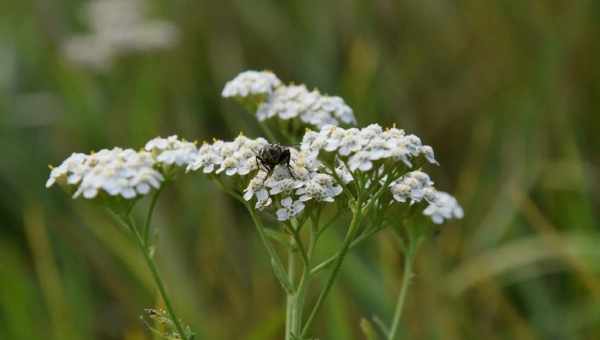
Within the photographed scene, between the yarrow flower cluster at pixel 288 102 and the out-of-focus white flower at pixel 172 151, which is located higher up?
the yarrow flower cluster at pixel 288 102

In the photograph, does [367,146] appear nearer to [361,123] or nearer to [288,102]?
[288,102]

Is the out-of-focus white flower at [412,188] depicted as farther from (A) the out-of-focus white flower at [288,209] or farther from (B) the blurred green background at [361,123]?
(B) the blurred green background at [361,123]

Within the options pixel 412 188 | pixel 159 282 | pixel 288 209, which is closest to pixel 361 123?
pixel 412 188

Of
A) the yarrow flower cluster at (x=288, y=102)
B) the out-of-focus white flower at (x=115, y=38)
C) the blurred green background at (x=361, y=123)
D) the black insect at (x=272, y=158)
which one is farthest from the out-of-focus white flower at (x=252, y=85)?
the out-of-focus white flower at (x=115, y=38)

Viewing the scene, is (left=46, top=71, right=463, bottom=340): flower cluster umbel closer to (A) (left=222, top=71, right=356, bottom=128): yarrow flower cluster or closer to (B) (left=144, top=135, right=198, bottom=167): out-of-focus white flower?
(B) (left=144, top=135, right=198, bottom=167): out-of-focus white flower

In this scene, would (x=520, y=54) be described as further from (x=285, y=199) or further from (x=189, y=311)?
(x=285, y=199)
